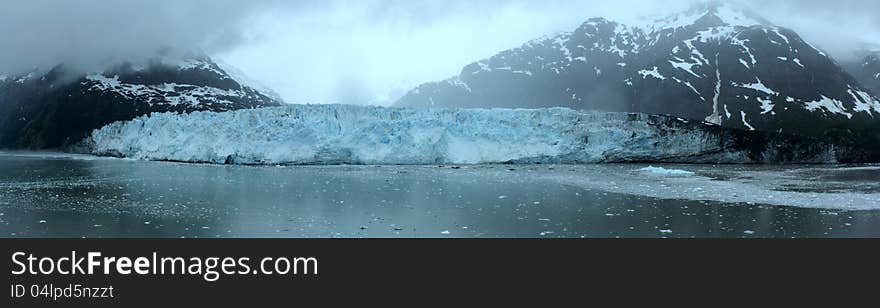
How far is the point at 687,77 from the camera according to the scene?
264 feet

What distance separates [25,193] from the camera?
15.1m

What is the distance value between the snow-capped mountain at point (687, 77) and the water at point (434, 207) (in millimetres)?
55346

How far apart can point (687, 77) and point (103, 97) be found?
6807cm

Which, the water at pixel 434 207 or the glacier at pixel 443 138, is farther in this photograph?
the glacier at pixel 443 138

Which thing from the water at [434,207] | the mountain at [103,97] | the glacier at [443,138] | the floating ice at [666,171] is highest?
the mountain at [103,97]

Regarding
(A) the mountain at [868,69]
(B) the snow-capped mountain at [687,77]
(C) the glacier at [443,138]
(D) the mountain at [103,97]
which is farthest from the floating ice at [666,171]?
(A) the mountain at [868,69]

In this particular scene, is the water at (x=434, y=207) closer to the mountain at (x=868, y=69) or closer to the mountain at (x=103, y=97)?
the mountain at (x=103, y=97)

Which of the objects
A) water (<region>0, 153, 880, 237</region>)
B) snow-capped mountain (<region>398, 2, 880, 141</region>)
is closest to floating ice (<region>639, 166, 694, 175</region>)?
water (<region>0, 153, 880, 237</region>)

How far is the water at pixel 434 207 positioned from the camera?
9.80 m

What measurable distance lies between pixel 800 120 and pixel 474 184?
6167 cm

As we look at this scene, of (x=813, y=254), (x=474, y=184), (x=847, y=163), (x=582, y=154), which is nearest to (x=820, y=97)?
(x=847, y=163)

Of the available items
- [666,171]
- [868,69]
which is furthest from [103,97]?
[868,69]

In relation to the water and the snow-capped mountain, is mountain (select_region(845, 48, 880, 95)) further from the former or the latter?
the water

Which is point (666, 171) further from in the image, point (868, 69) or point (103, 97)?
point (868, 69)
